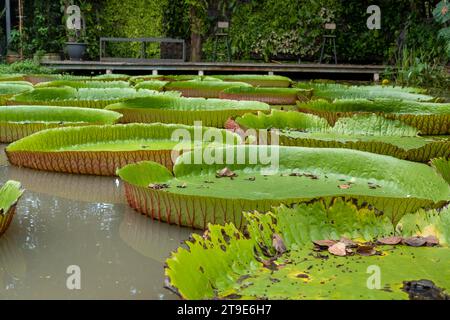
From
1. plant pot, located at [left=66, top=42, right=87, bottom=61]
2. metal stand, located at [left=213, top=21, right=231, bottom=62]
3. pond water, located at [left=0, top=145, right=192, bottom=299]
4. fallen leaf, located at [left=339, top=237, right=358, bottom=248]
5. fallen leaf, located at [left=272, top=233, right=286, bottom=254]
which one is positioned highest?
metal stand, located at [left=213, top=21, right=231, bottom=62]

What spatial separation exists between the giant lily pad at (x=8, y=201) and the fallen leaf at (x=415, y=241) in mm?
945

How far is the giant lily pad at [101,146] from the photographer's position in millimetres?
2537

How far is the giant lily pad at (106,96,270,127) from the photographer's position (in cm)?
381

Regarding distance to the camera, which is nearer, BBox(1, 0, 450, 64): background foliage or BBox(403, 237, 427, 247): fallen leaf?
BBox(403, 237, 427, 247): fallen leaf

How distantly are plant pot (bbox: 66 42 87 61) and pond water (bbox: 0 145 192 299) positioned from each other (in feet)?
31.6

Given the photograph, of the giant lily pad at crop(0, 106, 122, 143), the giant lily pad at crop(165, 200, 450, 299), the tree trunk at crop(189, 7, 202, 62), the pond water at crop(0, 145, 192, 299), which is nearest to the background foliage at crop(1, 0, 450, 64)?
the tree trunk at crop(189, 7, 202, 62)

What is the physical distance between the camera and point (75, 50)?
11.7 meters

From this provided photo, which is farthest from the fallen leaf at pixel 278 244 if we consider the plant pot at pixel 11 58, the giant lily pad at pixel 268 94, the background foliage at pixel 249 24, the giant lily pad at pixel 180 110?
the background foliage at pixel 249 24

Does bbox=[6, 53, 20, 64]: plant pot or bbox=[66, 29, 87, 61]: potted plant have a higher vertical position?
bbox=[66, 29, 87, 61]: potted plant

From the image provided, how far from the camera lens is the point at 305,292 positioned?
4.27 ft

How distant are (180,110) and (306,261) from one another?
259 centimetres

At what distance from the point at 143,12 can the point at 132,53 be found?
2.78 ft

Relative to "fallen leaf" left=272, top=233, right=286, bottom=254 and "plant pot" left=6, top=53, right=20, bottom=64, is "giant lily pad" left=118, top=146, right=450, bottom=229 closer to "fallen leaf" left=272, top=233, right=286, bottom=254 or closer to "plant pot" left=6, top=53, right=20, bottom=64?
"fallen leaf" left=272, top=233, right=286, bottom=254
